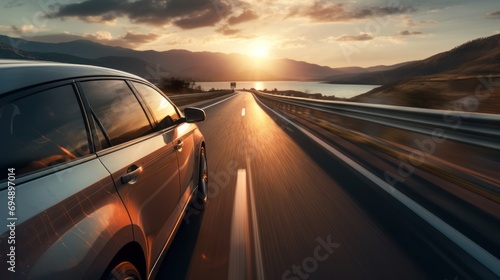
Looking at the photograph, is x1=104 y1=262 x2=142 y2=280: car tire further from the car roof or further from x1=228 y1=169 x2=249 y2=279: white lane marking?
x1=228 y1=169 x2=249 y2=279: white lane marking

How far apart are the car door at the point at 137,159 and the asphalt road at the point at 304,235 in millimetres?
597

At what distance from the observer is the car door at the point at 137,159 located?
2398 mm

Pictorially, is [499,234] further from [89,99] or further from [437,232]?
[89,99]

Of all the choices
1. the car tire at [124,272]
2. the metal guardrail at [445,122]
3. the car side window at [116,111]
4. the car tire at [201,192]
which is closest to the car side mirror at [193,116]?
the car tire at [201,192]

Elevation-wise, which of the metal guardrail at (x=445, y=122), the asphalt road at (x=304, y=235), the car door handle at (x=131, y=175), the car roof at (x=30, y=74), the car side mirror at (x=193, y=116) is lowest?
the asphalt road at (x=304, y=235)

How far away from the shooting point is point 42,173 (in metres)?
1.77

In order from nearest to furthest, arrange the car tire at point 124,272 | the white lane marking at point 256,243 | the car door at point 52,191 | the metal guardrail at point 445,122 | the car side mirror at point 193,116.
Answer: the car door at point 52,191
the car tire at point 124,272
the white lane marking at point 256,243
the car side mirror at point 193,116
the metal guardrail at point 445,122

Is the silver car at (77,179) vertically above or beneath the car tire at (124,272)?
above

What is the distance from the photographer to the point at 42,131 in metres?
1.96

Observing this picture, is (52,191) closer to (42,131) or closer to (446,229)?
(42,131)

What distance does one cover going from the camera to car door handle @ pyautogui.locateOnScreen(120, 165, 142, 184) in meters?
2.33

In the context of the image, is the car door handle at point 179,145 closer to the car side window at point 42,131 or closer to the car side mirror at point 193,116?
the car side mirror at point 193,116

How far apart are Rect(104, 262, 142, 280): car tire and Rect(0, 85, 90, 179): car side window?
59cm

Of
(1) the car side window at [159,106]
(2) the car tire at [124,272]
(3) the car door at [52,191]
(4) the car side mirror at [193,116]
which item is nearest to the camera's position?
(3) the car door at [52,191]
